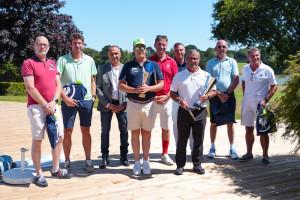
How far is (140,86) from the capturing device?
4457 millimetres

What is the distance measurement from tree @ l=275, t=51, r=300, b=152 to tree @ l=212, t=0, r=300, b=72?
23.1 meters

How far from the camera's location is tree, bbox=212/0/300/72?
25.7 m

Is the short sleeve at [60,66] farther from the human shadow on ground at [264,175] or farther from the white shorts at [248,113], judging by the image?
the white shorts at [248,113]

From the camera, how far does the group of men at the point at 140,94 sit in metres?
4.12

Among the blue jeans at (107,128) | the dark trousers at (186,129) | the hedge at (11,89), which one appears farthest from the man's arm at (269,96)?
the hedge at (11,89)

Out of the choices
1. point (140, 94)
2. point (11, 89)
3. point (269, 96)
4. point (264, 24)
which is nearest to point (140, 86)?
point (140, 94)

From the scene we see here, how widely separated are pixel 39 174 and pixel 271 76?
3837mm

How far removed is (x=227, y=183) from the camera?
13.8 ft

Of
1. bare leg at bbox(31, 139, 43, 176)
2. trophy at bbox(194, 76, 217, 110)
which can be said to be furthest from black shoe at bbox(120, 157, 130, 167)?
trophy at bbox(194, 76, 217, 110)

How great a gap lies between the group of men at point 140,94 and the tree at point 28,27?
22.4 metres

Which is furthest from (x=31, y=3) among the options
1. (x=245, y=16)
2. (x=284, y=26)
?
(x=284, y=26)

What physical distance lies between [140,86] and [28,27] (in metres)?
24.7

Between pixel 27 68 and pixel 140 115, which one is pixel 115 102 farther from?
pixel 27 68

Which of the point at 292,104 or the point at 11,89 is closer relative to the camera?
the point at 292,104
